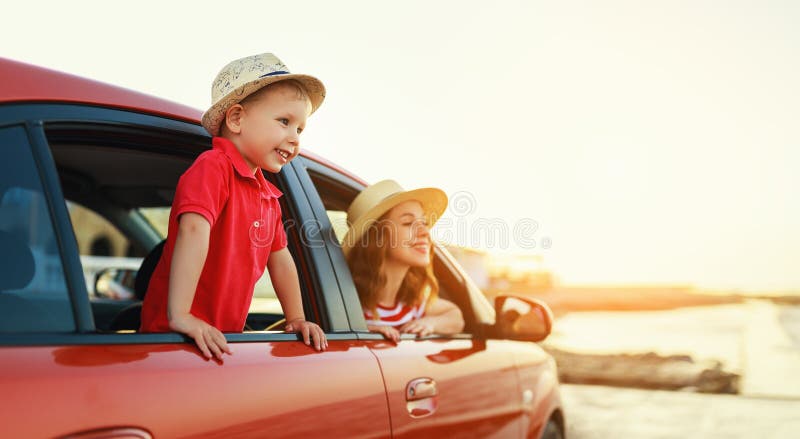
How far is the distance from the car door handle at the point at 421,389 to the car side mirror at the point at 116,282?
8.55 feet

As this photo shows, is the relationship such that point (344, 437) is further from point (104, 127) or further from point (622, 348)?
point (622, 348)

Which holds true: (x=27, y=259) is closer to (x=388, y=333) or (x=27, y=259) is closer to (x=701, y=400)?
(x=388, y=333)

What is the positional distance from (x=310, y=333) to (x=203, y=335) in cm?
45

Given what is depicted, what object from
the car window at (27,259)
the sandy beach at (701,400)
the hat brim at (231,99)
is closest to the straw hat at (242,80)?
the hat brim at (231,99)

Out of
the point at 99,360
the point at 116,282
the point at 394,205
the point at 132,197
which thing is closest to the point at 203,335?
the point at 99,360

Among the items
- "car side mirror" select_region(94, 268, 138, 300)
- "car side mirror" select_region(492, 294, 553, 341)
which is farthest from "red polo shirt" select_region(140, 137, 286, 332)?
"car side mirror" select_region(94, 268, 138, 300)

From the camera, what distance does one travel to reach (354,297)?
8.50ft

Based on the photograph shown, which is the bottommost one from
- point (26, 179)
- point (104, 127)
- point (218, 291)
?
point (218, 291)

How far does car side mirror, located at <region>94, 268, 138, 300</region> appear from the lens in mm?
4719

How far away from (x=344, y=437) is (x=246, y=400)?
0.39 meters

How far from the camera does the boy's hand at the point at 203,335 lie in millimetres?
1772

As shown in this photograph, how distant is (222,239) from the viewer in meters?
2.13

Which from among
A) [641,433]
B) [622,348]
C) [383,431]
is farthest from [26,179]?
[622,348]

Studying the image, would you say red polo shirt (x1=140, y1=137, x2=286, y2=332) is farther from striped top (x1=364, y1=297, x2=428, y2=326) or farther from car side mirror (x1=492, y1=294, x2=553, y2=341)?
car side mirror (x1=492, y1=294, x2=553, y2=341)
